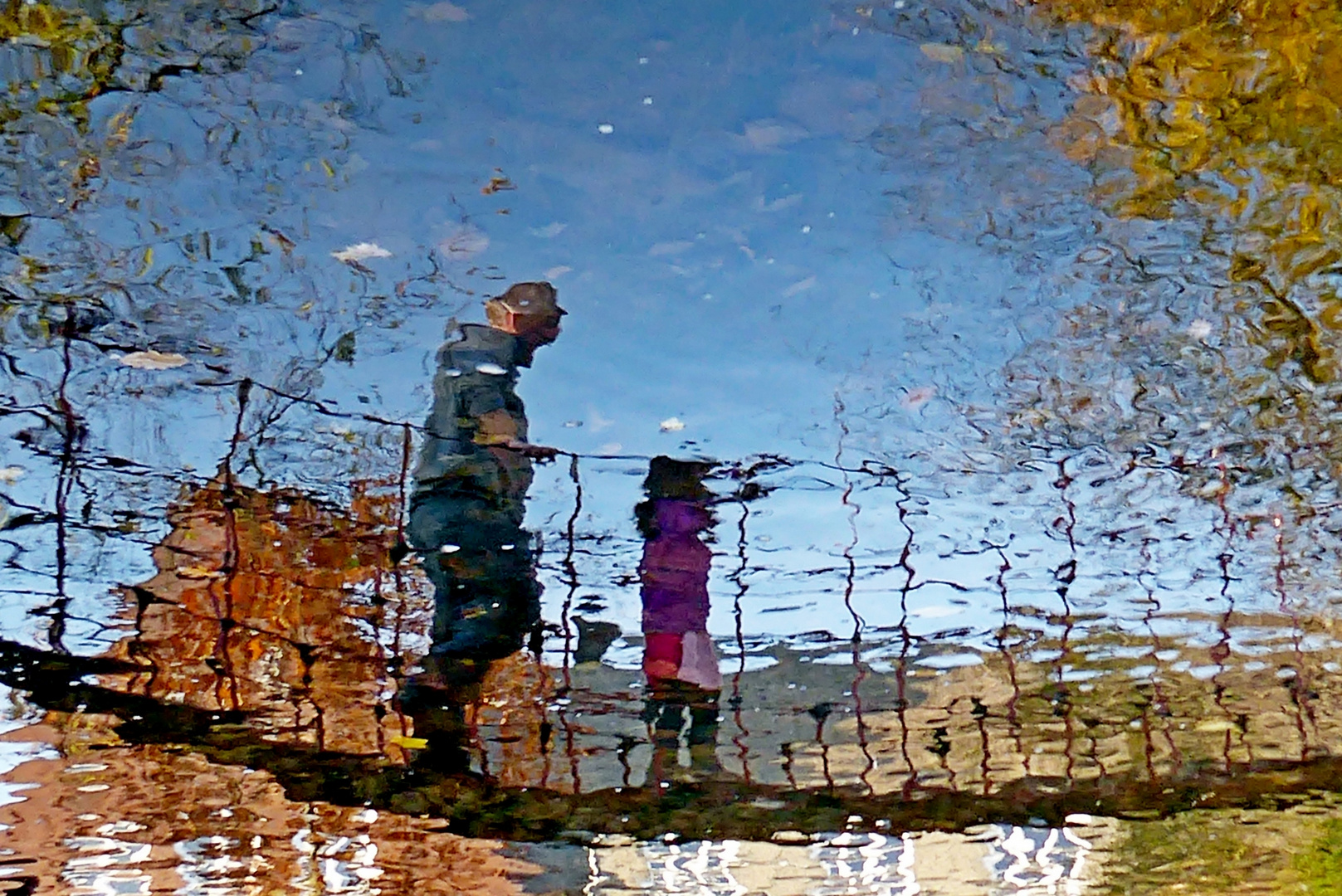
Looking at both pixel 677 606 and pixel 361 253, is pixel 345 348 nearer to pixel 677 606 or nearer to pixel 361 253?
pixel 361 253

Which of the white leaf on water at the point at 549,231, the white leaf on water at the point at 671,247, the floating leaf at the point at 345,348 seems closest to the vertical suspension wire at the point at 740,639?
the white leaf on water at the point at 671,247

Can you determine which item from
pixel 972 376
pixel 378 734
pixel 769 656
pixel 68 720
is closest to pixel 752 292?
pixel 972 376

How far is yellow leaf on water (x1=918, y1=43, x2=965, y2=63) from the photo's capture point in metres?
1.46

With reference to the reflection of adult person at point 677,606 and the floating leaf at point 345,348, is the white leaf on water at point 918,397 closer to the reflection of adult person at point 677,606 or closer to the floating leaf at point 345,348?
the reflection of adult person at point 677,606

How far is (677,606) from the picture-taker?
214cm

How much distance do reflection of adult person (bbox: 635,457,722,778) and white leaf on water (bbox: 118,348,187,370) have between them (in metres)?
0.88

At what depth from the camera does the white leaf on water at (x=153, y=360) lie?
160cm

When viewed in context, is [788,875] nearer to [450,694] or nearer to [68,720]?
[450,694]

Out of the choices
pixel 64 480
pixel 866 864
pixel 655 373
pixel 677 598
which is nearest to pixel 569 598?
pixel 677 598

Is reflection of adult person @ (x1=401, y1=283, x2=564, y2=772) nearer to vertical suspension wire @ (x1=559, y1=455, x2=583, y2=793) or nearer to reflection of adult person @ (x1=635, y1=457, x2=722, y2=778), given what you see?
vertical suspension wire @ (x1=559, y1=455, x2=583, y2=793)

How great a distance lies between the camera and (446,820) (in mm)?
3316

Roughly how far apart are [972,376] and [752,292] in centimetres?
49

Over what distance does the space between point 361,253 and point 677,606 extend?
3.53ft

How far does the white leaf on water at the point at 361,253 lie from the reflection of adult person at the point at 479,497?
179 millimetres
